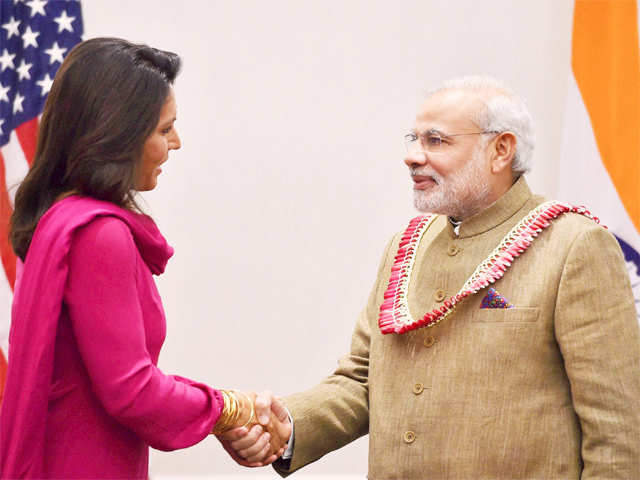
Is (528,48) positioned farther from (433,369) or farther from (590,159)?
(433,369)

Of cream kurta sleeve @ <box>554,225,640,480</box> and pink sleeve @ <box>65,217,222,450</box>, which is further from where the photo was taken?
cream kurta sleeve @ <box>554,225,640,480</box>

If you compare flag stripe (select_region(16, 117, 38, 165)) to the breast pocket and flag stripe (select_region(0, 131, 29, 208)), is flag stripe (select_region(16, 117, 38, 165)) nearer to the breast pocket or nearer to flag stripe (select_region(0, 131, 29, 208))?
flag stripe (select_region(0, 131, 29, 208))

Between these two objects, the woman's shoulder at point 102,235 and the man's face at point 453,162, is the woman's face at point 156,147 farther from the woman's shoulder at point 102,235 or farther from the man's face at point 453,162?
the man's face at point 453,162

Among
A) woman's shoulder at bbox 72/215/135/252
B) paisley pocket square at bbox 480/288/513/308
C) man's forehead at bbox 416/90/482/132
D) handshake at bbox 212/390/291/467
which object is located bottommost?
handshake at bbox 212/390/291/467

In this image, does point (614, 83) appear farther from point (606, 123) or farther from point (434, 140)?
point (434, 140)

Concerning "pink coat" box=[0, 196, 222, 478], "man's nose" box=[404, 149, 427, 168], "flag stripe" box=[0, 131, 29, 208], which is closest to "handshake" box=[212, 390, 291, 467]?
"pink coat" box=[0, 196, 222, 478]

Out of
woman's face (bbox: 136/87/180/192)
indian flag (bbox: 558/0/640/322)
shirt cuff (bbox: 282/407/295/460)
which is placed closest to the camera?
woman's face (bbox: 136/87/180/192)

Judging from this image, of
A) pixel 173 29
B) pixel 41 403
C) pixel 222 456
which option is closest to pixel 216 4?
pixel 173 29

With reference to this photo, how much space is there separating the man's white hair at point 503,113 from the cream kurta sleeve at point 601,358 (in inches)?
15.4

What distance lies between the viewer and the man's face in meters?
2.33

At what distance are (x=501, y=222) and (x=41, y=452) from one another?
1.31 metres

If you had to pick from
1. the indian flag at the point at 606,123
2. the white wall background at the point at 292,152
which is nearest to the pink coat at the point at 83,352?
the white wall background at the point at 292,152

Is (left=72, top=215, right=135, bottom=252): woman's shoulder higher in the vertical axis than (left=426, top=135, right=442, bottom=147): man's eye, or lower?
lower

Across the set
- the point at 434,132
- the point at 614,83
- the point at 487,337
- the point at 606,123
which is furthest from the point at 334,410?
the point at 614,83
